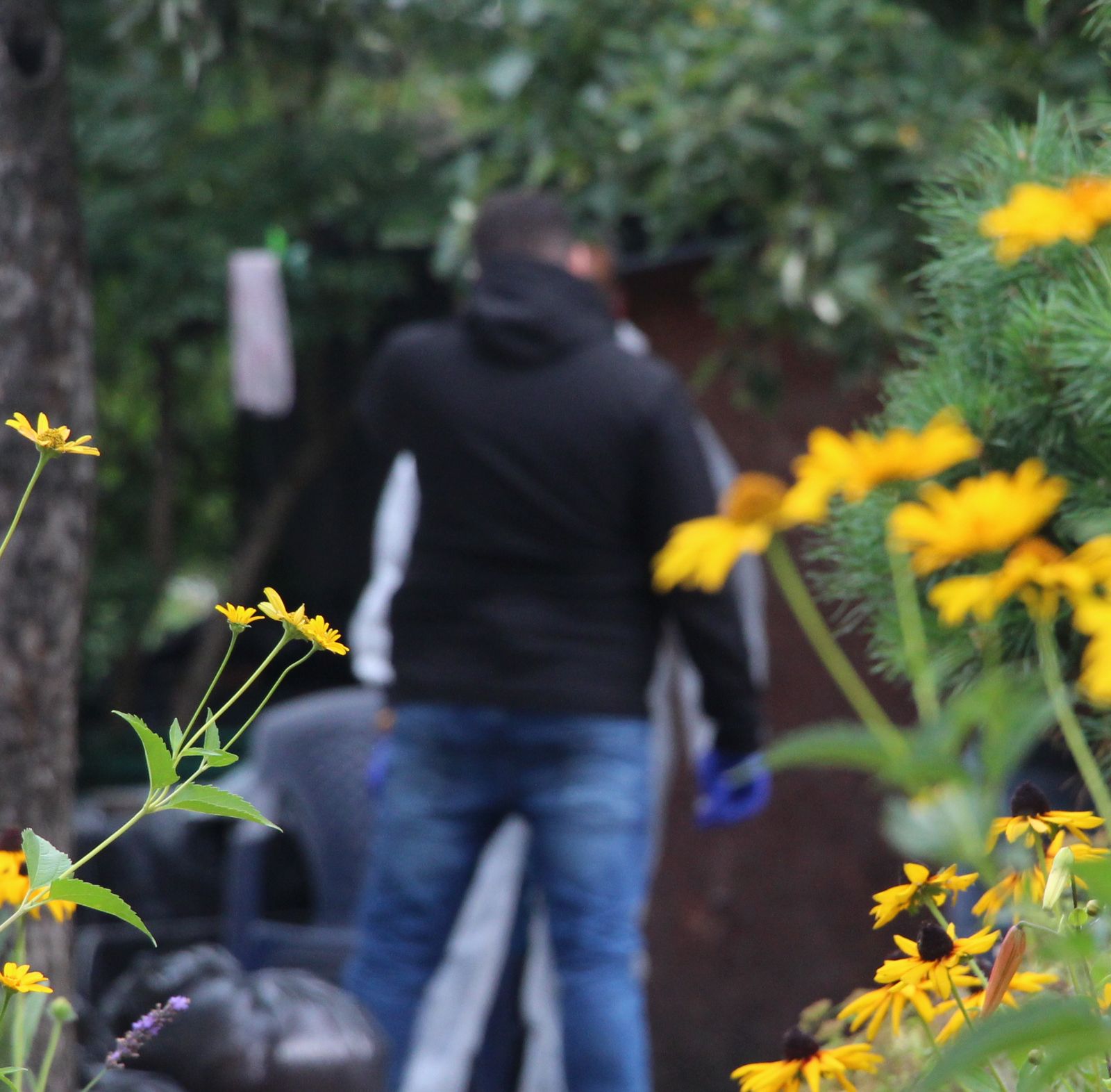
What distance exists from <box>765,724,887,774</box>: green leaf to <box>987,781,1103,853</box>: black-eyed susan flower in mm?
328

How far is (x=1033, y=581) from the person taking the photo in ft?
1.97

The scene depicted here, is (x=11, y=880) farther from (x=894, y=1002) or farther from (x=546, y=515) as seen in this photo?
(x=546, y=515)

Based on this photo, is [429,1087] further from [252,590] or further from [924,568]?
[252,590]

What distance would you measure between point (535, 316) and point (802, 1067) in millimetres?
1772

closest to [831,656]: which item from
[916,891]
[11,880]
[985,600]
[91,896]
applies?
[985,600]

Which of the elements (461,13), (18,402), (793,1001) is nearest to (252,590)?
(461,13)

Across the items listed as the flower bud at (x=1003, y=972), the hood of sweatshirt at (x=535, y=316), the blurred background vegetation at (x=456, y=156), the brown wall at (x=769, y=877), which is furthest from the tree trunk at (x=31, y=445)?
the brown wall at (x=769, y=877)

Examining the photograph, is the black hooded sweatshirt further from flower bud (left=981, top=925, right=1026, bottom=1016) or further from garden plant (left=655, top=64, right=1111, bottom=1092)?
flower bud (left=981, top=925, right=1026, bottom=1016)

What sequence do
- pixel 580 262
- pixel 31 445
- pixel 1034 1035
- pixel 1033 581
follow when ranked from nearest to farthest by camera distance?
pixel 1034 1035 < pixel 1033 581 < pixel 31 445 < pixel 580 262

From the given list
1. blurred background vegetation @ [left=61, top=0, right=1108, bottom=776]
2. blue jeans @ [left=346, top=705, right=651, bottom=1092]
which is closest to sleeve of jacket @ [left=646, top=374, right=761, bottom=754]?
blue jeans @ [left=346, top=705, right=651, bottom=1092]

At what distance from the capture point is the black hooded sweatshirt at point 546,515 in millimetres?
2447

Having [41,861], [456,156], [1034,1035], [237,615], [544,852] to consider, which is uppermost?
[456,156]

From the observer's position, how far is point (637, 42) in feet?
11.4

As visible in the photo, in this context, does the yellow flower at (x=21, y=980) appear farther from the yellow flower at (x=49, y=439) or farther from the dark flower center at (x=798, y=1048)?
the dark flower center at (x=798, y=1048)
